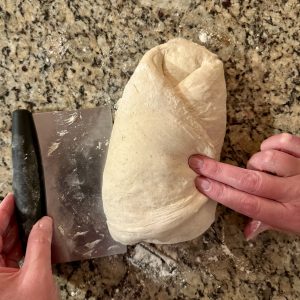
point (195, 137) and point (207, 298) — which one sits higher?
point (195, 137)

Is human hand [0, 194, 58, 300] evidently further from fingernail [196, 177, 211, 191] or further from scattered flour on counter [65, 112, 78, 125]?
fingernail [196, 177, 211, 191]

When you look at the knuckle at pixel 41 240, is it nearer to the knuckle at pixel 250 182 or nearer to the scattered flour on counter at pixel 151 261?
the scattered flour on counter at pixel 151 261

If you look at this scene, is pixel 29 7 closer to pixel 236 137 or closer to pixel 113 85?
pixel 113 85

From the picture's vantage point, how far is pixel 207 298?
904mm

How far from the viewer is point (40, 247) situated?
769mm

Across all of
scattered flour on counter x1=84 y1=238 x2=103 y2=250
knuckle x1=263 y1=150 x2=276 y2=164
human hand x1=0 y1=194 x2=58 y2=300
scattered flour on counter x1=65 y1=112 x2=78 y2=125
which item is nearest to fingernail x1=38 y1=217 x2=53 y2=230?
human hand x1=0 y1=194 x2=58 y2=300

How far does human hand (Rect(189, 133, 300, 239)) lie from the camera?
30.0 inches

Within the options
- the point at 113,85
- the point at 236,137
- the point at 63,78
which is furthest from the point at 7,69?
the point at 236,137

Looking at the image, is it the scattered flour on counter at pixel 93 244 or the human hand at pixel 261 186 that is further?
the scattered flour on counter at pixel 93 244

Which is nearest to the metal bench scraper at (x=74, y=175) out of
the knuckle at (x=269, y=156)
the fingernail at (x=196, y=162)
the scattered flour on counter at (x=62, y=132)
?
the scattered flour on counter at (x=62, y=132)

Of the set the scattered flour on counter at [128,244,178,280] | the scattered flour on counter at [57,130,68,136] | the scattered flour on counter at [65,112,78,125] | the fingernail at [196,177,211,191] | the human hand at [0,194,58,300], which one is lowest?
the scattered flour on counter at [128,244,178,280]

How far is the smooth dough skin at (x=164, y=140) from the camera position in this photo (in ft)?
2.39

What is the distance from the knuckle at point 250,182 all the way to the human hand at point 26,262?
1.32ft

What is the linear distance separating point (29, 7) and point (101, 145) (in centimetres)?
36
